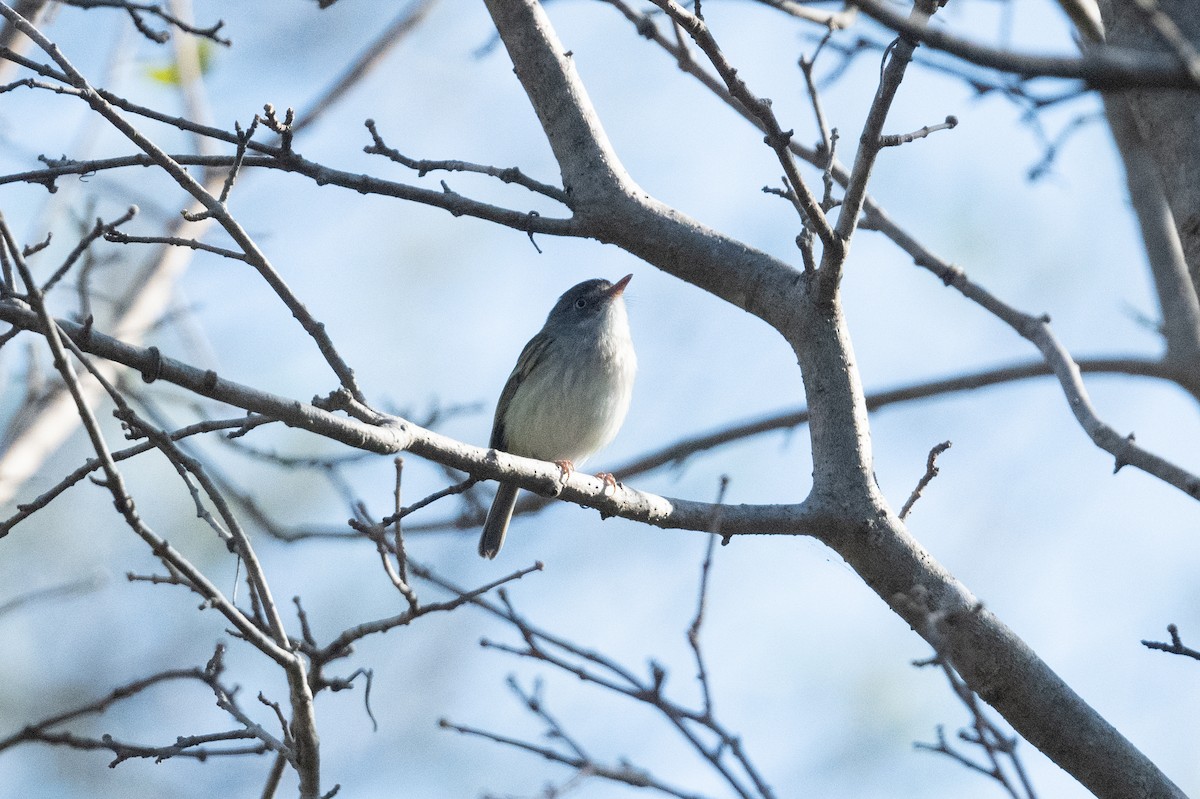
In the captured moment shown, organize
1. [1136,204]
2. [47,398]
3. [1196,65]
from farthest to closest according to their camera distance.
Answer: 1. [47,398]
2. [1136,204]
3. [1196,65]

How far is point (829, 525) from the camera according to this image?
3807mm

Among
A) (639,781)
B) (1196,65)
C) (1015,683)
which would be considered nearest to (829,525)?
(1015,683)

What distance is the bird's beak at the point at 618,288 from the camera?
25.2ft

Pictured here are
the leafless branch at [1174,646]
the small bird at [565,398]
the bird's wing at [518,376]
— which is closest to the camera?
the leafless branch at [1174,646]

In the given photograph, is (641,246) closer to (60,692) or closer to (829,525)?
(829,525)

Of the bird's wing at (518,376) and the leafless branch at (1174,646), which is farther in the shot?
the bird's wing at (518,376)

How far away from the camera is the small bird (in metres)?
6.97

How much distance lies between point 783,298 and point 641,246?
0.54 meters

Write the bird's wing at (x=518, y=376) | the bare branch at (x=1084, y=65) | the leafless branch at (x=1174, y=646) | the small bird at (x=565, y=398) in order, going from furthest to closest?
the bird's wing at (x=518, y=376)
the small bird at (x=565, y=398)
the leafless branch at (x=1174, y=646)
the bare branch at (x=1084, y=65)

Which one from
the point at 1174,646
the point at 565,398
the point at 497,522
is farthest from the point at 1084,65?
the point at 497,522

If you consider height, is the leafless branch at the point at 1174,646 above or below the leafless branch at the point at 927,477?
below

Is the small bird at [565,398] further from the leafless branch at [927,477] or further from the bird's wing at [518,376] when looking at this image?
the leafless branch at [927,477]

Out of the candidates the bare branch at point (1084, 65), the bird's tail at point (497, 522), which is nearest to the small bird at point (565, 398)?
the bird's tail at point (497, 522)

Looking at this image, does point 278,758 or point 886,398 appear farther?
point 886,398
